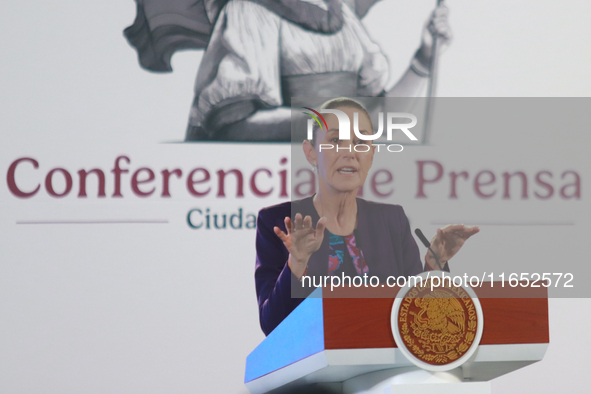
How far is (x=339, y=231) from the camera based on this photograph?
164 cm

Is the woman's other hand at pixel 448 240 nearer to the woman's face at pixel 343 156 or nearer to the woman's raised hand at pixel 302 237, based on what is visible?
the woman's raised hand at pixel 302 237

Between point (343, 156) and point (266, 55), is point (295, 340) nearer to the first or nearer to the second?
point (343, 156)

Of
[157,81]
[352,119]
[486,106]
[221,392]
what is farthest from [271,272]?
[486,106]

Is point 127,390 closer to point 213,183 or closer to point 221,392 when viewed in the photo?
point 221,392

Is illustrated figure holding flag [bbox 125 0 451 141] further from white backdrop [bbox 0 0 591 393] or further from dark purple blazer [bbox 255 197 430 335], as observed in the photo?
dark purple blazer [bbox 255 197 430 335]

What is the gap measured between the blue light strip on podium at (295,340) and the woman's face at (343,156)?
467 millimetres

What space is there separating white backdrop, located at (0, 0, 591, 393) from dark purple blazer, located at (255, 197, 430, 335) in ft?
4.82

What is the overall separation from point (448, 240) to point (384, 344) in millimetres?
401

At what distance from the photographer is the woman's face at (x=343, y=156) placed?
5.16ft

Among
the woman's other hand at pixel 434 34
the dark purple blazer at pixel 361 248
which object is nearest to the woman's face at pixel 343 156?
the dark purple blazer at pixel 361 248

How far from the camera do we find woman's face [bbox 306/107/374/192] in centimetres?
157

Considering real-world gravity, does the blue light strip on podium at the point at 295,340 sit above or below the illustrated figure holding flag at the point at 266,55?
below

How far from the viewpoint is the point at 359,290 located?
958 millimetres

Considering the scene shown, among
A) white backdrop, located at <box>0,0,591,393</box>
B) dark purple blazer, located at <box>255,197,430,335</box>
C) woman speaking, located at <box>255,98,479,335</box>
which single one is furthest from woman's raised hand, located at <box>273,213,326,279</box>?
white backdrop, located at <box>0,0,591,393</box>
